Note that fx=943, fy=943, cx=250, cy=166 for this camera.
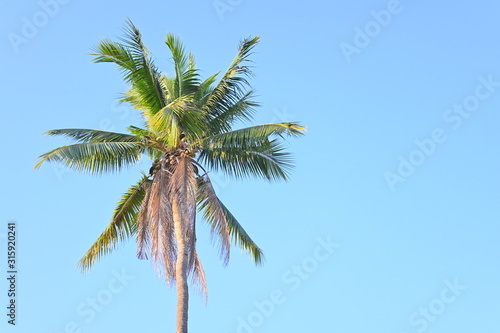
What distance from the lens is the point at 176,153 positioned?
22.8 m

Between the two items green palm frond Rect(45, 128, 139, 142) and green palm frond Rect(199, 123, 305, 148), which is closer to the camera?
green palm frond Rect(199, 123, 305, 148)

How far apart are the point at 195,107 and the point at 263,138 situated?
1.82 meters

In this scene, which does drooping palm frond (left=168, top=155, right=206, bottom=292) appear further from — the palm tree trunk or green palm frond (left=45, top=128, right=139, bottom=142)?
green palm frond (left=45, top=128, right=139, bottom=142)

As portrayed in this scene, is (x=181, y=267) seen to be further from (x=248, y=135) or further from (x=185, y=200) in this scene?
(x=248, y=135)

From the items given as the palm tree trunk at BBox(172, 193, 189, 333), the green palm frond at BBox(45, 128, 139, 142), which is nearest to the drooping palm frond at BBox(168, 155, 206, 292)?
the palm tree trunk at BBox(172, 193, 189, 333)

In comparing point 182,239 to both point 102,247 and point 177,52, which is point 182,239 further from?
point 177,52

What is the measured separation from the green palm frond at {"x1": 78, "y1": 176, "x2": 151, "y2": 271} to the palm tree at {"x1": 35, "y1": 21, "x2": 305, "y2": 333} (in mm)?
25

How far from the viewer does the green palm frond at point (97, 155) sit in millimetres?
22203

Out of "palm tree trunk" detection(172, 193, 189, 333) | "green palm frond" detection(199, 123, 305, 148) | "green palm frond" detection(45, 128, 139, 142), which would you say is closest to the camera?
"palm tree trunk" detection(172, 193, 189, 333)

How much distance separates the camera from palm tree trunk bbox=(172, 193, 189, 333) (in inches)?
822

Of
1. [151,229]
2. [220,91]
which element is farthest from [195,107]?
[151,229]

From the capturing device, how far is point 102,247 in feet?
78.1

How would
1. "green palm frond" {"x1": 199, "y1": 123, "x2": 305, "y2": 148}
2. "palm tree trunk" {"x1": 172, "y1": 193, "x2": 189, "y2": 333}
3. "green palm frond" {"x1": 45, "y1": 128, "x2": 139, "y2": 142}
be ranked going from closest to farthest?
"palm tree trunk" {"x1": 172, "y1": 193, "x2": 189, "y2": 333} < "green palm frond" {"x1": 199, "y1": 123, "x2": 305, "y2": 148} < "green palm frond" {"x1": 45, "y1": 128, "x2": 139, "y2": 142}

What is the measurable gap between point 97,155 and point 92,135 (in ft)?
2.17
